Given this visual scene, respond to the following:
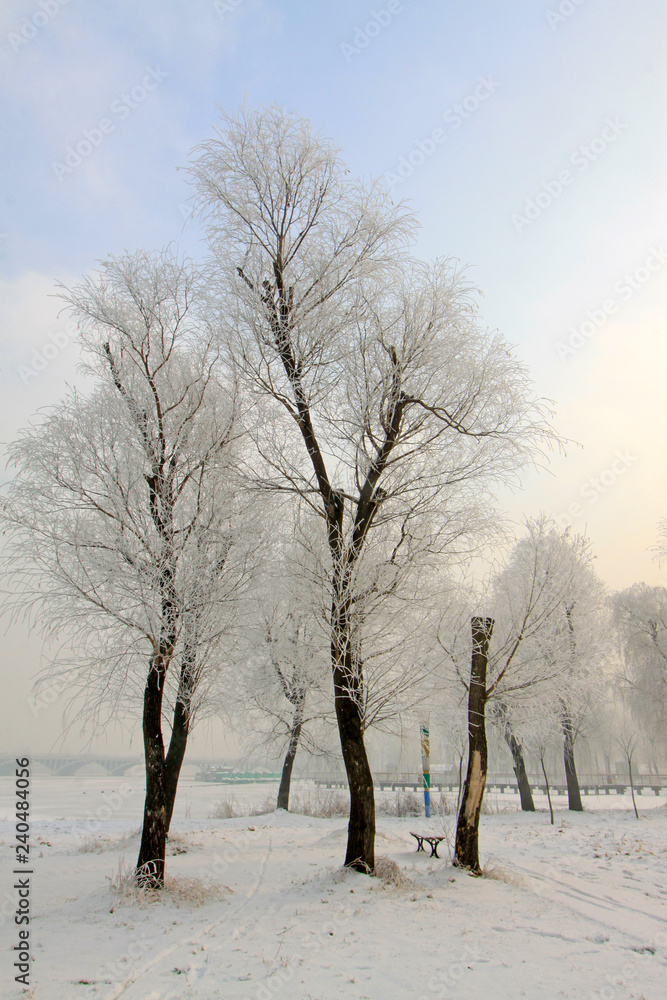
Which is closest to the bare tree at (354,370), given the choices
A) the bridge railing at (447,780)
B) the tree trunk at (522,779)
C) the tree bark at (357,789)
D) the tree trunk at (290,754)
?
the tree bark at (357,789)

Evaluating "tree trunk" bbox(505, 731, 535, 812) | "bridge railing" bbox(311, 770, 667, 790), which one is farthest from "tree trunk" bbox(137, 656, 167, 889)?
"bridge railing" bbox(311, 770, 667, 790)

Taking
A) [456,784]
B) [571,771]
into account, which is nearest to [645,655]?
[571,771]

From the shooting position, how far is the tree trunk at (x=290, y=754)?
15.8 metres

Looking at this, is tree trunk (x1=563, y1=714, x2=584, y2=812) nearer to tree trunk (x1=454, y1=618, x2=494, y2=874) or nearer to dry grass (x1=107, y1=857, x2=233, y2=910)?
tree trunk (x1=454, y1=618, x2=494, y2=874)

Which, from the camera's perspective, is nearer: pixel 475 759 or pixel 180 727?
pixel 475 759

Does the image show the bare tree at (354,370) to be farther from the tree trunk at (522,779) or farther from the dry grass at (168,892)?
the tree trunk at (522,779)

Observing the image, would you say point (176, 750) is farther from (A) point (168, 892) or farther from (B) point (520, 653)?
(B) point (520, 653)

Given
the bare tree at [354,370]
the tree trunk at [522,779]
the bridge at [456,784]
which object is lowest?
the bridge at [456,784]

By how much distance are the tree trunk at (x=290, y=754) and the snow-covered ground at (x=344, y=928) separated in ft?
17.1

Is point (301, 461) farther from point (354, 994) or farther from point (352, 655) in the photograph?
point (354, 994)

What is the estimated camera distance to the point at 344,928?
17.1 ft

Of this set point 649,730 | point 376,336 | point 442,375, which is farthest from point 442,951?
point 649,730

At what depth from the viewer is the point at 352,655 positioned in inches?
290

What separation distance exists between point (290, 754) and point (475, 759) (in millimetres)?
9998
